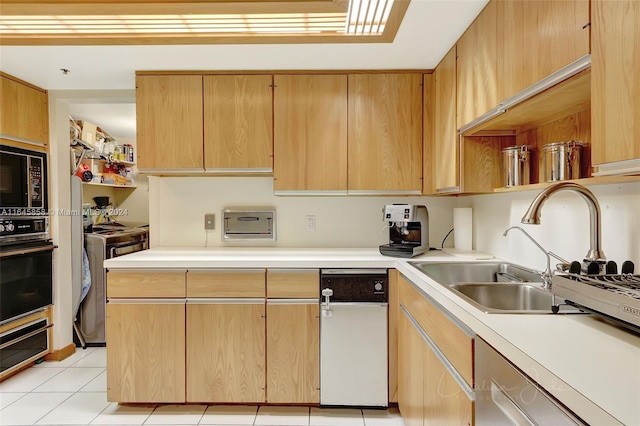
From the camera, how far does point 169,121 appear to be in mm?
2342

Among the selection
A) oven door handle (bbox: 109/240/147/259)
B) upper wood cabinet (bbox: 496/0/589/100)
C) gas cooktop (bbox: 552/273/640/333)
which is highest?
upper wood cabinet (bbox: 496/0/589/100)

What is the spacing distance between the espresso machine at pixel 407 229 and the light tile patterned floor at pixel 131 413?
0.95 m

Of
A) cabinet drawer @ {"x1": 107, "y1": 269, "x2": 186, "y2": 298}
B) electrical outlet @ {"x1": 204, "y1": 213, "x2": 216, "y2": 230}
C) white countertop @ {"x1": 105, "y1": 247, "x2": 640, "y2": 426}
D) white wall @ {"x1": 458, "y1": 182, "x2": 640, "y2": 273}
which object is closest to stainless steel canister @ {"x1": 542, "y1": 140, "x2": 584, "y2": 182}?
white wall @ {"x1": 458, "y1": 182, "x2": 640, "y2": 273}

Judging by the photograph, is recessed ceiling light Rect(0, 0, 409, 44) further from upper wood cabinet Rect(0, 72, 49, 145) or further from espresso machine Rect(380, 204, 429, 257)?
espresso machine Rect(380, 204, 429, 257)

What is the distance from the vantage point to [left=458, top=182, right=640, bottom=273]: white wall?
123 cm

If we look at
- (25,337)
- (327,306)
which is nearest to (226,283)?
(327,306)

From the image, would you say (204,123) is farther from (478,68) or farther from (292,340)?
(478,68)

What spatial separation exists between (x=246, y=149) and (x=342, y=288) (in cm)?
110

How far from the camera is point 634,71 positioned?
2.69 feet

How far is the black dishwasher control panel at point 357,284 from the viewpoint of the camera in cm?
205

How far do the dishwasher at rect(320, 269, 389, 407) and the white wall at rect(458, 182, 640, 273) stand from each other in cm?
75

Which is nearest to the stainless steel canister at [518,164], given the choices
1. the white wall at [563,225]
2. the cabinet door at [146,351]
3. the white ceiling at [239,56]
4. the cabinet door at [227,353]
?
the white wall at [563,225]

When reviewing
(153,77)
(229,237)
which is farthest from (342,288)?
(153,77)

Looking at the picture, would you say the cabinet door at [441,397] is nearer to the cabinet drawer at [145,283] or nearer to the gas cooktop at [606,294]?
the gas cooktop at [606,294]
